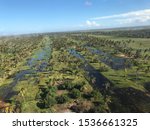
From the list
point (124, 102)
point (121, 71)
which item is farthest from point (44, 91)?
point (121, 71)

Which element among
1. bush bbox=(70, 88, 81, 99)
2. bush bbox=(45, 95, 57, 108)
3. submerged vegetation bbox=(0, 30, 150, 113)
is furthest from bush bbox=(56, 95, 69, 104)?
bush bbox=(70, 88, 81, 99)

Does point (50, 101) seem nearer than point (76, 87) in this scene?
Yes

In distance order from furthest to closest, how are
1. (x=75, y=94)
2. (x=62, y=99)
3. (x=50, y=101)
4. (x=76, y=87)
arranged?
(x=76, y=87) → (x=75, y=94) → (x=62, y=99) → (x=50, y=101)

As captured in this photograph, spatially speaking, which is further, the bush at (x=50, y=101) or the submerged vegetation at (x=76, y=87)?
the submerged vegetation at (x=76, y=87)

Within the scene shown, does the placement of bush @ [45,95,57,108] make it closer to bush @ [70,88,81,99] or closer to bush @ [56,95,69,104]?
bush @ [56,95,69,104]

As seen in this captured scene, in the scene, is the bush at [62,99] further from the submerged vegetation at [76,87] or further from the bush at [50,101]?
the bush at [50,101]

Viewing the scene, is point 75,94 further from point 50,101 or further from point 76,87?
point 50,101

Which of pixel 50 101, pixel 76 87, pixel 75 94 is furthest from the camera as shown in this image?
pixel 76 87

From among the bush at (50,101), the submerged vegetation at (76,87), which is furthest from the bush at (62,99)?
the bush at (50,101)

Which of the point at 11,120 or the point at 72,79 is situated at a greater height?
the point at 11,120

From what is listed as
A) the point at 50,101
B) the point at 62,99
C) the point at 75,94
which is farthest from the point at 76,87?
the point at 50,101

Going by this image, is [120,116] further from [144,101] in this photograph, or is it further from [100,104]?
[144,101]
